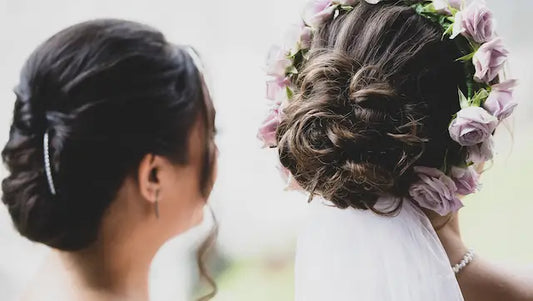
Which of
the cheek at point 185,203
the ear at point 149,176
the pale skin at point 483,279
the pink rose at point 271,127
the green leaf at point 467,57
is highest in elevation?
the green leaf at point 467,57

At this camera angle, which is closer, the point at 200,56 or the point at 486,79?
the point at 486,79

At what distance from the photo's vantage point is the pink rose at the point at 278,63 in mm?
1098

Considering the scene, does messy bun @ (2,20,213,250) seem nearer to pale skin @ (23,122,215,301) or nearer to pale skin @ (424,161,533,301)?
pale skin @ (23,122,215,301)

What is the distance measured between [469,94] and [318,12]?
0.84 feet

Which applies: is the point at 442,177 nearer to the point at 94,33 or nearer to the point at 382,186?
the point at 382,186

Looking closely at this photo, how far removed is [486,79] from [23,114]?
2.19 ft

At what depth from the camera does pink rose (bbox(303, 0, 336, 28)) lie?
1059 millimetres

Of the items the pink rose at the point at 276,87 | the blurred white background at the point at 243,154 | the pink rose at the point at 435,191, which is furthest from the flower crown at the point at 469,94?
the blurred white background at the point at 243,154

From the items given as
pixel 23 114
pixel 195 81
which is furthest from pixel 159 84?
pixel 23 114

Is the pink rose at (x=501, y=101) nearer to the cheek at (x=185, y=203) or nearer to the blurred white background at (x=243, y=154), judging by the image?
the blurred white background at (x=243, y=154)

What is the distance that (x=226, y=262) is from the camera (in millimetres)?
1226

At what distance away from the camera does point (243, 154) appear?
126 centimetres

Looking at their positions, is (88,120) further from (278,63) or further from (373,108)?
(373,108)

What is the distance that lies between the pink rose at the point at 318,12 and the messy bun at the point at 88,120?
0.66 ft
